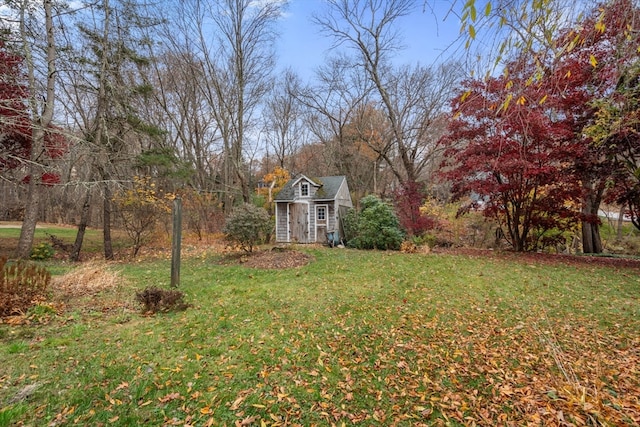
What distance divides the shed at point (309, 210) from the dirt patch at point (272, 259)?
5.25 meters

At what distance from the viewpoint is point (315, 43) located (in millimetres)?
13172

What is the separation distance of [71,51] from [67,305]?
26.9 feet

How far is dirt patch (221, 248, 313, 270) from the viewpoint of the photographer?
782 centimetres

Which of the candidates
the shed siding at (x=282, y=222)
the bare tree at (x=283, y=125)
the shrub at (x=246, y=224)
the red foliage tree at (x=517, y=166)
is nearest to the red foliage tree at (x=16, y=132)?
the shrub at (x=246, y=224)

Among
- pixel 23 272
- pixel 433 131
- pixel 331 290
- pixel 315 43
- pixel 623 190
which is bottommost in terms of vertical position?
pixel 331 290

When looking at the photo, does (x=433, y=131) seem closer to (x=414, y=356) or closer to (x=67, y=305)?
(x=414, y=356)

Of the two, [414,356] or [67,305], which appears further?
[67,305]

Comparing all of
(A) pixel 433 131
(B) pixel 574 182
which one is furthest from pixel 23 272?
(A) pixel 433 131

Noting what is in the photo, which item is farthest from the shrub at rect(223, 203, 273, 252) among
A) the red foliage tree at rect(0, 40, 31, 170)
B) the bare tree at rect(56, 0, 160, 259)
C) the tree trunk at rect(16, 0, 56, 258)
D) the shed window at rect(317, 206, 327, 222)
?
the shed window at rect(317, 206, 327, 222)

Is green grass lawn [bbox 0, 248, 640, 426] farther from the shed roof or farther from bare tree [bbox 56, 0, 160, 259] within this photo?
the shed roof

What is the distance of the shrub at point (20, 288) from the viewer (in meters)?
3.85

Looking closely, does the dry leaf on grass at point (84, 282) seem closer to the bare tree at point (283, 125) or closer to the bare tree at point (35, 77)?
the bare tree at point (35, 77)

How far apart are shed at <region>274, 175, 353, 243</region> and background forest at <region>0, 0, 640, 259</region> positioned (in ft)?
7.24

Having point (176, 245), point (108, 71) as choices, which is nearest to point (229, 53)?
point (108, 71)
